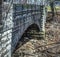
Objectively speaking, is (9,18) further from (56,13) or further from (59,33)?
(56,13)

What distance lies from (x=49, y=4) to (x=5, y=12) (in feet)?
102

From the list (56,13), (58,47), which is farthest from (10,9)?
(56,13)

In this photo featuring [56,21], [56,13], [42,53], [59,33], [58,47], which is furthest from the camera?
[56,13]

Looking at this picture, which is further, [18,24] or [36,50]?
[36,50]

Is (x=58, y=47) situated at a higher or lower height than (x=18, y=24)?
lower

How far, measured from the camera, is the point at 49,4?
40.8 metres

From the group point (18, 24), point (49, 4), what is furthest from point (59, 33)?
point (18, 24)

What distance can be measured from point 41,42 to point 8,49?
14.5 metres

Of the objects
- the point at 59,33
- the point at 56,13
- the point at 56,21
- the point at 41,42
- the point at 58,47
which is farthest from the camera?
the point at 56,13

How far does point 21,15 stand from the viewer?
15484 mm

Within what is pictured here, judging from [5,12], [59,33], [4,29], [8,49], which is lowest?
[59,33]

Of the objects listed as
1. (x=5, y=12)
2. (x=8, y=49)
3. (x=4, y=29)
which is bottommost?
(x=8, y=49)

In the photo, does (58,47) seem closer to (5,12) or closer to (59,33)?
(59,33)

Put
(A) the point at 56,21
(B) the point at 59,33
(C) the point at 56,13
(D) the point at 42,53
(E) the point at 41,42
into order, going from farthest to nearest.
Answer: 1. (C) the point at 56,13
2. (A) the point at 56,21
3. (B) the point at 59,33
4. (E) the point at 41,42
5. (D) the point at 42,53
